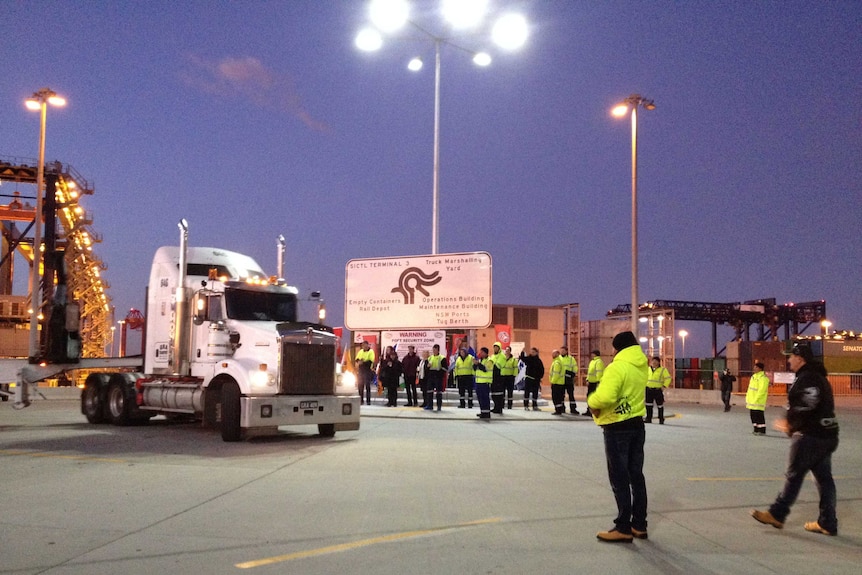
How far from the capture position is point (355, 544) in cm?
590

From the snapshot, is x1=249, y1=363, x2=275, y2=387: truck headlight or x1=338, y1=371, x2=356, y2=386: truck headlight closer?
x1=249, y1=363, x2=275, y2=387: truck headlight

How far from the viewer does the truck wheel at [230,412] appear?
12812mm

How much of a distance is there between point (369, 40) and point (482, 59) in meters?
3.81

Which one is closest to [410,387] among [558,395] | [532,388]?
[532,388]

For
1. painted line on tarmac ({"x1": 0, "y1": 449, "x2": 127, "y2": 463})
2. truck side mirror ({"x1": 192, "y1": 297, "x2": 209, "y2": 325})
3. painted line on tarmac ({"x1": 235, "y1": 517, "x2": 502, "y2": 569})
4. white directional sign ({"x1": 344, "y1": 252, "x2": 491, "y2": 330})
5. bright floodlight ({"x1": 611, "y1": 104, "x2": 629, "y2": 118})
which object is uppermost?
bright floodlight ({"x1": 611, "y1": 104, "x2": 629, "y2": 118})

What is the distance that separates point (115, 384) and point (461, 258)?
1205 centimetres

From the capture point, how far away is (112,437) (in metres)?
13.8

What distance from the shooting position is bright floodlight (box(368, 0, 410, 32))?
20.7m

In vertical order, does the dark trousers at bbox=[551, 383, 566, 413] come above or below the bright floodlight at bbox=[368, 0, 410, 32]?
below

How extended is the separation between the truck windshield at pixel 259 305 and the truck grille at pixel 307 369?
1.30 meters

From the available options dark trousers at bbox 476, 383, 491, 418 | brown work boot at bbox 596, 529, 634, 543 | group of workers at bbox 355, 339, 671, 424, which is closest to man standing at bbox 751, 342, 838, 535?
brown work boot at bbox 596, 529, 634, 543

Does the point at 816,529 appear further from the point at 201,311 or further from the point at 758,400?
the point at 201,311

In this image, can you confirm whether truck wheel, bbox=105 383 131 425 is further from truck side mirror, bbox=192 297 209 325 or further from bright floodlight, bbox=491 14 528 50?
bright floodlight, bbox=491 14 528 50

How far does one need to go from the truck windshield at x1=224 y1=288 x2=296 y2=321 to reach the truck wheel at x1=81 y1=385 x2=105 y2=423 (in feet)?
16.6
